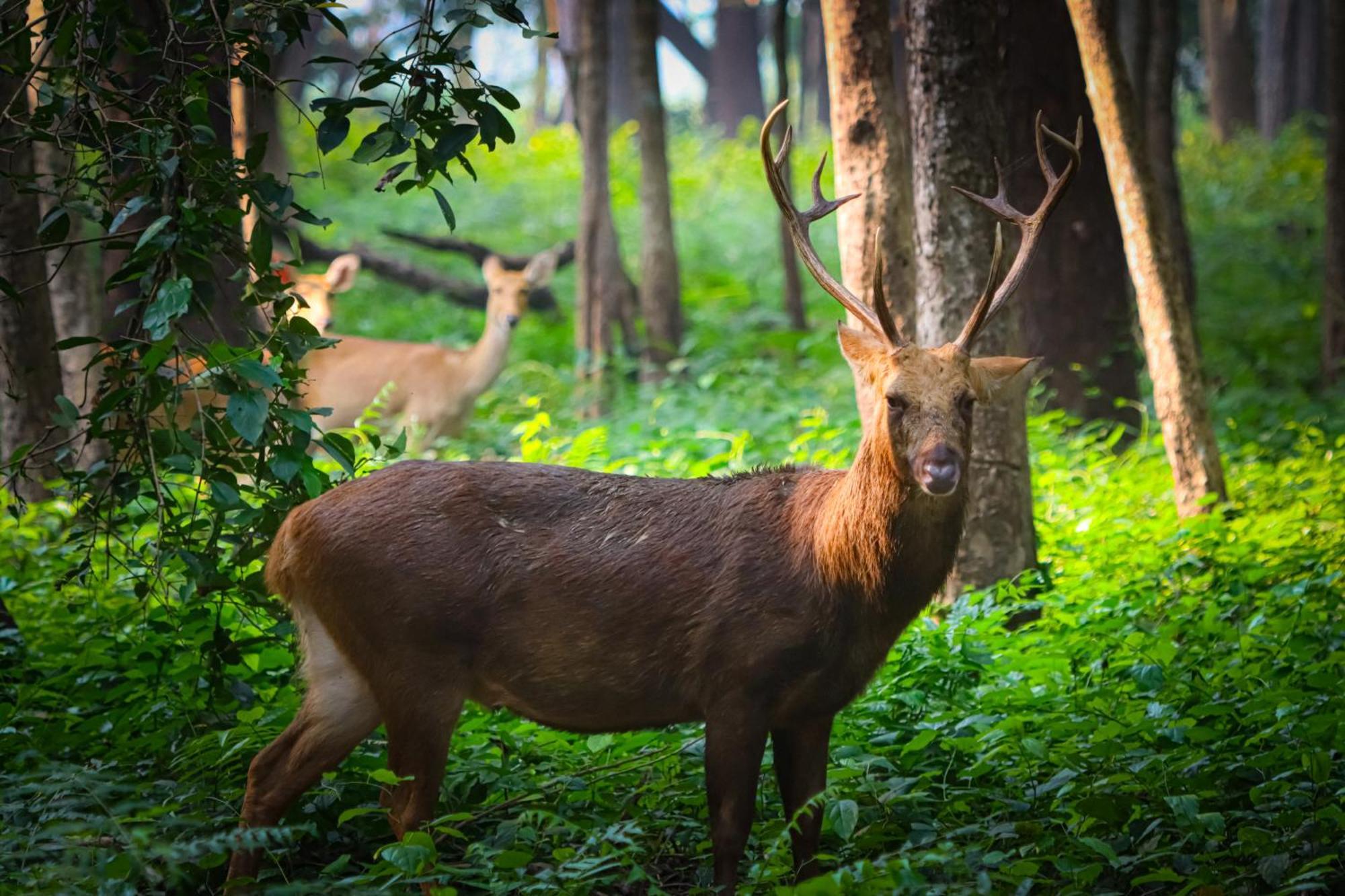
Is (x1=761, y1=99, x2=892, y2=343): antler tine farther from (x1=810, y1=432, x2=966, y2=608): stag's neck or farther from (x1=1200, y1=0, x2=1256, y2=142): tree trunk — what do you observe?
(x1=1200, y1=0, x2=1256, y2=142): tree trunk

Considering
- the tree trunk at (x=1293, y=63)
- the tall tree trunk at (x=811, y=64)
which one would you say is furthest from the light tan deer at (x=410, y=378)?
the tree trunk at (x=1293, y=63)

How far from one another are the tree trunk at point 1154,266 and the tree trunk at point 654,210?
6.18m

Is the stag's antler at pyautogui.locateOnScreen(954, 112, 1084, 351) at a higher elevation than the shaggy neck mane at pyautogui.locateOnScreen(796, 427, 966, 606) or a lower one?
higher

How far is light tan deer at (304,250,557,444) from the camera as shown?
12.7 meters

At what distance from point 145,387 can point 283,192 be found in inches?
35.0

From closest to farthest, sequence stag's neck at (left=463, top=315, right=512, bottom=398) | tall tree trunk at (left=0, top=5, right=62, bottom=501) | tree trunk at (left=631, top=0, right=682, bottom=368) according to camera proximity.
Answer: tall tree trunk at (left=0, top=5, right=62, bottom=501) < stag's neck at (left=463, top=315, right=512, bottom=398) < tree trunk at (left=631, top=0, right=682, bottom=368)

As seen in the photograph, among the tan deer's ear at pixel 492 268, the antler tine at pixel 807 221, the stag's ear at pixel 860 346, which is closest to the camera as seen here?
the stag's ear at pixel 860 346

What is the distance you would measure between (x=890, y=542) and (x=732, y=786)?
96cm

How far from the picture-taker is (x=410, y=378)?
1295 centimetres

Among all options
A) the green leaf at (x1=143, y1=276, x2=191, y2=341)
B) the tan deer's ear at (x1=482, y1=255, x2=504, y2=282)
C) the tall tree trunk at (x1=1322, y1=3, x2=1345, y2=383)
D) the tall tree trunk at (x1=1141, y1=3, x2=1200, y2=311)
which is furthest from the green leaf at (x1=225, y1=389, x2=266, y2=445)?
the tall tree trunk at (x1=1322, y1=3, x2=1345, y2=383)

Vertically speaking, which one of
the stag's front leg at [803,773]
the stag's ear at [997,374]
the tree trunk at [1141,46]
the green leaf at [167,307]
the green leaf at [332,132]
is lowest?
the stag's front leg at [803,773]

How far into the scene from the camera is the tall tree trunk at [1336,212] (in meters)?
12.8

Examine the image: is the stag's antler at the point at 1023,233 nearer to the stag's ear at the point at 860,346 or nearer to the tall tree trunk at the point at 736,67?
the stag's ear at the point at 860,346

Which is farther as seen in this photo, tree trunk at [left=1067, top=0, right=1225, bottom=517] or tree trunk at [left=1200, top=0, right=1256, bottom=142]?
tree trunk at [left=1200, top=0, right=1256, bottom=142]
